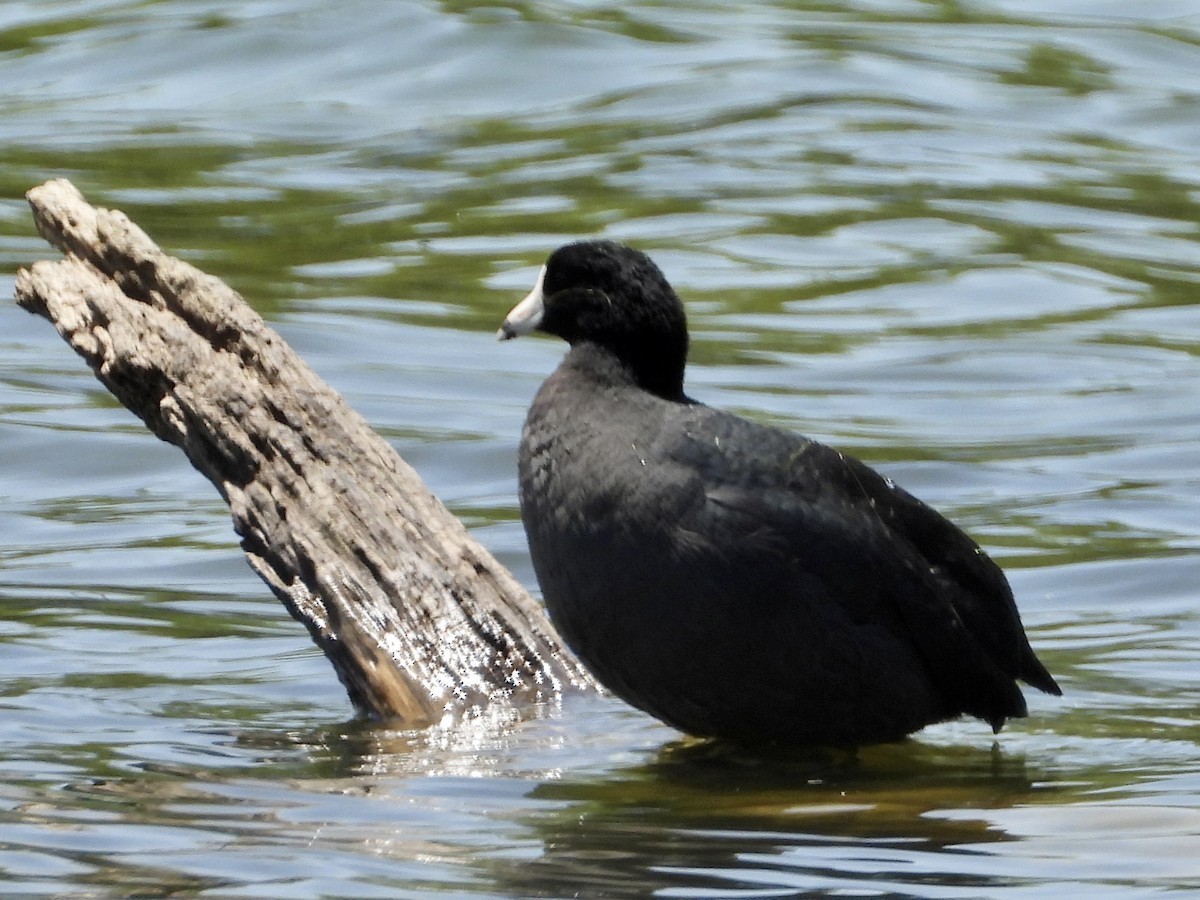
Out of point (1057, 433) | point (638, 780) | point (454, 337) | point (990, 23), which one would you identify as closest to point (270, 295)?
point (454, 337)

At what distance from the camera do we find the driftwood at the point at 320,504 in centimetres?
583

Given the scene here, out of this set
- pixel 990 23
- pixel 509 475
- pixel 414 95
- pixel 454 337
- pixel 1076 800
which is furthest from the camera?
pixel 990 23

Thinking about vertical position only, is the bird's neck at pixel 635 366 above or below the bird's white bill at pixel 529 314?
below

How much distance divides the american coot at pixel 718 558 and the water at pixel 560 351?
208 mm

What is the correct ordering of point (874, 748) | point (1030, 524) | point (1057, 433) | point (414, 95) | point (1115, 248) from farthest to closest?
1. point (414, 95)
2. point (1115, 248)
3. point (1057, 433)
4. point (1030, 524)
5. point (874, 748)

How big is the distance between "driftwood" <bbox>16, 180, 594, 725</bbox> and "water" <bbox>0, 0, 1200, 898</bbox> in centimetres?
20

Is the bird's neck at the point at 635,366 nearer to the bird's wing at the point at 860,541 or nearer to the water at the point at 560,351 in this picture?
the bird's wing at the point at 860,541

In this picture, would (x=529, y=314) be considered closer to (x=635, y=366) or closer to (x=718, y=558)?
(x=635, y=366)

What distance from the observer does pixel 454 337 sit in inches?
454

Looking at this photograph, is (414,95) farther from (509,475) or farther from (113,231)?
(113,231)

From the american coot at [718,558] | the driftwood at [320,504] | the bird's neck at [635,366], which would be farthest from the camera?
the driftwood at [320,504]

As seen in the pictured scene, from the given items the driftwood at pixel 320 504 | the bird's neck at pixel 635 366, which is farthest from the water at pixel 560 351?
the bird's neck at pixel 635 366

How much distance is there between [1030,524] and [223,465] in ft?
12.2

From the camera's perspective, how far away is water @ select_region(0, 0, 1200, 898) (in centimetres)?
493
